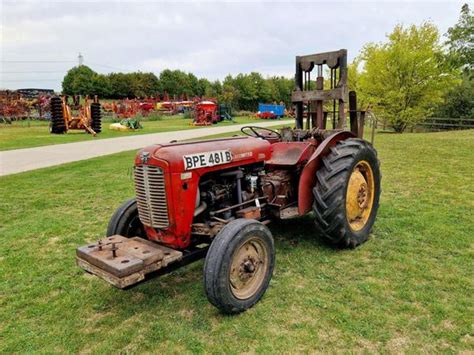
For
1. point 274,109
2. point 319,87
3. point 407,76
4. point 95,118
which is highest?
point 407,76

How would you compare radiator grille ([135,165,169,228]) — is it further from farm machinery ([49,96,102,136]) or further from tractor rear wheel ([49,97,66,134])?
tractor rear wheel ([49,97,66,134])

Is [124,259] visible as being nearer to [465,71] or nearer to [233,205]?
[233,205]

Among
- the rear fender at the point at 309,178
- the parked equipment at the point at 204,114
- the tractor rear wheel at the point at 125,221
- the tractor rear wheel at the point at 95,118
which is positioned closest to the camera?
the tractor rear wheel at the point at 125,221

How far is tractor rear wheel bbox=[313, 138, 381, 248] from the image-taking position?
384 cm

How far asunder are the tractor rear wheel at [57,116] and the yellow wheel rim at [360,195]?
18550 millimetres

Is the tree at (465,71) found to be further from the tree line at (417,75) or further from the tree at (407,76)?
the tree at (407,76)

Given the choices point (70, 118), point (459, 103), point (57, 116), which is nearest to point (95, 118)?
point (70, 118)

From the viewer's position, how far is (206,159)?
10.6 ft

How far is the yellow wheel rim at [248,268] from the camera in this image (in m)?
3.03

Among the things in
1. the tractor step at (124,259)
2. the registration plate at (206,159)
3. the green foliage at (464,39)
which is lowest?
the tractor step at (124,259)

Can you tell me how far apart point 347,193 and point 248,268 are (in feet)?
5.28

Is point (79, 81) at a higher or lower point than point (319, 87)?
higher

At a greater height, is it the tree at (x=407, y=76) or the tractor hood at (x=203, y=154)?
the tree at (x=407, y=76)

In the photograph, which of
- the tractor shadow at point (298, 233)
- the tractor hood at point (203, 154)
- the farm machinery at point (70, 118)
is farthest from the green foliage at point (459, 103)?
the tractor hood at point (203, 154)
